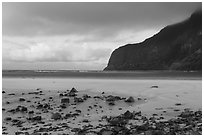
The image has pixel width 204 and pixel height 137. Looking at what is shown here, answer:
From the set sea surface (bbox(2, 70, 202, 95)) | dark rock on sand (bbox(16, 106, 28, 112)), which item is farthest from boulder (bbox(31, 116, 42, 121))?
sea surface (bbox(2, 70, 202, 95))

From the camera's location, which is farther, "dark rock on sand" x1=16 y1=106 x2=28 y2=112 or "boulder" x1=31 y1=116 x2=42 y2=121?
"dark rock on sand" x1=16 y1=106 x2=28 y2=112

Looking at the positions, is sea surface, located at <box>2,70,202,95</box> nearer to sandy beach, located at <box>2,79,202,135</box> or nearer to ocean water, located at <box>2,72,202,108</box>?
ocean water, located at <box>2,72,202,108</box>

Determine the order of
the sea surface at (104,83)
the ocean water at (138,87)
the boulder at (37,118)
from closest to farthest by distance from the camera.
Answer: the boulder at (37,118), the ocean water at (138,87), the sea surface at (104,83)

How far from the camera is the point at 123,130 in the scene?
402 inches

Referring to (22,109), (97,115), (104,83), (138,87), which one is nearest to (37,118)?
(22,109)

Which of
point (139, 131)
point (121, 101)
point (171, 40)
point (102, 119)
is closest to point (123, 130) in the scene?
point (139, 131)

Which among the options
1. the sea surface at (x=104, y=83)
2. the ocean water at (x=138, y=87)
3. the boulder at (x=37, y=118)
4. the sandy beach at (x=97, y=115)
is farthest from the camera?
the sea surface at (x=104, y=83)

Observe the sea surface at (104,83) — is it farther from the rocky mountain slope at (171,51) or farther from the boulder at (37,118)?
the rocky mountain slope at (171,51)

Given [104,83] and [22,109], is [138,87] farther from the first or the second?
[22,109]

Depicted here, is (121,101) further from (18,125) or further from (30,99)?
(18,125)

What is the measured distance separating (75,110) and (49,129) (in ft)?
13.9

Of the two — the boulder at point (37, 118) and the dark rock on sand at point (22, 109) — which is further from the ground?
the dark rock on sand at point (22, 109)

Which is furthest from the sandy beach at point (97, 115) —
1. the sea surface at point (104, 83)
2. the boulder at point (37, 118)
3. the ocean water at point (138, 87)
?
the sea surface at point (104, 83)

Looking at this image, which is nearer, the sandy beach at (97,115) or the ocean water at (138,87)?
the sandy beach at (97,115)
